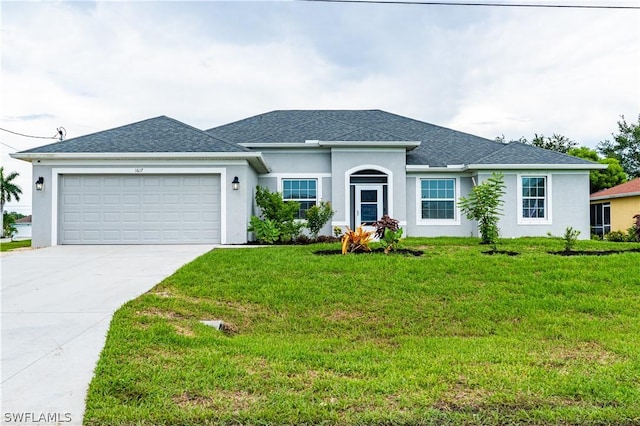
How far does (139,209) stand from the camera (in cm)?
1363

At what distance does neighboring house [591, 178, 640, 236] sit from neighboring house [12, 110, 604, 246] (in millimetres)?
6347

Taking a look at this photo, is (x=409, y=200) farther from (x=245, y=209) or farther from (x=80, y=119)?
(x=80, y=119)

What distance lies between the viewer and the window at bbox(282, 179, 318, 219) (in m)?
16.0

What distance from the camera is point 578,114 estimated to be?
23.1 meters

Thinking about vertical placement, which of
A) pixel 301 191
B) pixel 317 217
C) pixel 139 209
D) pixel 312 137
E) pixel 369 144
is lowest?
pixel 317 217

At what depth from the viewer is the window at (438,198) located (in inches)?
651

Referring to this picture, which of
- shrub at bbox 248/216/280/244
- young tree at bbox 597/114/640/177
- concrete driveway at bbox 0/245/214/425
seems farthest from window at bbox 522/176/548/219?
young tree at bbox 597/114/640/177

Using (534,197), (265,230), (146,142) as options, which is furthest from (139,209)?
(534,197)

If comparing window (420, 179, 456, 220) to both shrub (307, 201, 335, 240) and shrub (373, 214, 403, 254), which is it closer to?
shrub (307, 201, 335, 240)

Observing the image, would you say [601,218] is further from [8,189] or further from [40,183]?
[8,189]

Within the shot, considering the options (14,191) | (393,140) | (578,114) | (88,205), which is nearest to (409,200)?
(393,140)

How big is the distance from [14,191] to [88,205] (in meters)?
28.1

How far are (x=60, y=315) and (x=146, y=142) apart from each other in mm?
9184

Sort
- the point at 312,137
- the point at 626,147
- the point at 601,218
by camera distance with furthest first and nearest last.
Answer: the point at 626,147 < the point at 601,218 < the point at 312,137
